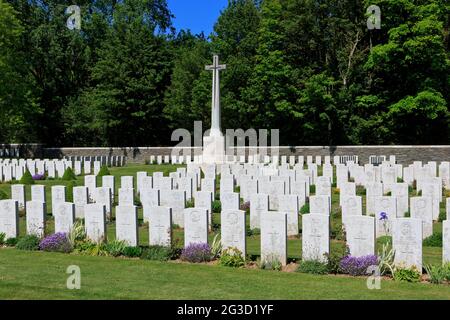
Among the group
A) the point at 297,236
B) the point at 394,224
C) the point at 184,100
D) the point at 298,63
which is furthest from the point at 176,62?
the point at 394,224

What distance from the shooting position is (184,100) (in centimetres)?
3884

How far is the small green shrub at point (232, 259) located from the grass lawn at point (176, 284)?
0.26 m

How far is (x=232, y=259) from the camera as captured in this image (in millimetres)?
9078

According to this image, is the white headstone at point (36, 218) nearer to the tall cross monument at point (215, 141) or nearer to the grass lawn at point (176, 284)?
the grass lawn at point (176, 284)

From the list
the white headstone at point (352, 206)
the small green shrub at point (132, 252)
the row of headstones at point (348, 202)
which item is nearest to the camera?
the small green shrub at point (132, 252)

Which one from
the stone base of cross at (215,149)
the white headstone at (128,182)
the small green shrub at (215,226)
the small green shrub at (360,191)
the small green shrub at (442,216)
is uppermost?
the stone base of cross at (215,149)

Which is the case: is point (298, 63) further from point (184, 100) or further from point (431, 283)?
point (431, 283)

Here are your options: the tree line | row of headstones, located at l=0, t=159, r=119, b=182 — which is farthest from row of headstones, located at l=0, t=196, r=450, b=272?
the tree line

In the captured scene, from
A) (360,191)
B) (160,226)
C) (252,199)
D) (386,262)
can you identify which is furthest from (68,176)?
(386,262)

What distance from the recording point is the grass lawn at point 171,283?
22.8 ft

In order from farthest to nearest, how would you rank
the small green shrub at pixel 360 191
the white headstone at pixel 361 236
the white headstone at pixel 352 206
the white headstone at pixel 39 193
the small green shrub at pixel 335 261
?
the small green shrub at pixel 360 191
the white headstone at pixel 39 193
the white headstone at pixel 352 206
the white headstone at pixel 361 236
the small green shrub at pixel 335 261

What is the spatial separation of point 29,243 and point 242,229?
4.17 m

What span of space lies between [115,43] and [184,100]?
7.67 meters

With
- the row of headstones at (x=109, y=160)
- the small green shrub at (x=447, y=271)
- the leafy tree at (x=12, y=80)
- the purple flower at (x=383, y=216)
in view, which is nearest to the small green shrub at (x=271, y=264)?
the small green shrub at (x=447, y=271)
